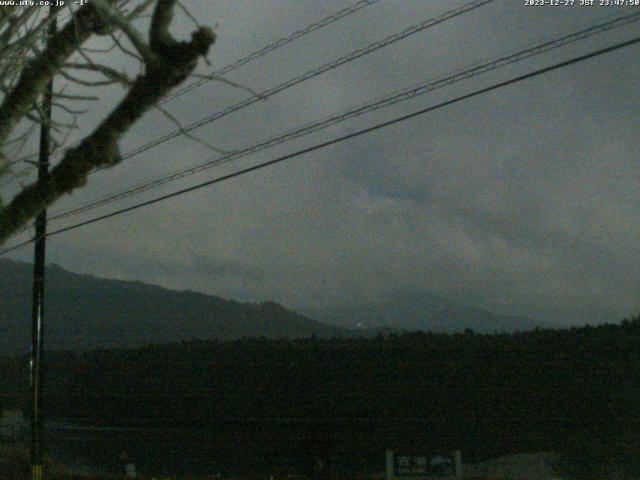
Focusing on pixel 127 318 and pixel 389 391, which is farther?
pixel 127 318

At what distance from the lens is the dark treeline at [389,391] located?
23484 millimetres

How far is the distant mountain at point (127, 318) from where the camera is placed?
2036 inches

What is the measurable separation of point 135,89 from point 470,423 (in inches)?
895

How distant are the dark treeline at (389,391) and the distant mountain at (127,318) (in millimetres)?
16914

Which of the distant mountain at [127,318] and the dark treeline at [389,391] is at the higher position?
the distant mountain at [127,318]

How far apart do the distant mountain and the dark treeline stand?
16914 millimetres

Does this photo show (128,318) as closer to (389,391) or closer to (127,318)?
(127,318)

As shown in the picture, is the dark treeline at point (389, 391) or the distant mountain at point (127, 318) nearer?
the dark treeline at point (389, 391)

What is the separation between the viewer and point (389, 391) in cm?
2745

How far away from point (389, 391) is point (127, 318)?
31962mm

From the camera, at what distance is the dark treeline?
77.0 feet

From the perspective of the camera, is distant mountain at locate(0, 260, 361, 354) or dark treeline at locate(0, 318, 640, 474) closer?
dark treeline at locate(0, 318, 640, 474)

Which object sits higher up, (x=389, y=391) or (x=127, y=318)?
(x=127, y=318)

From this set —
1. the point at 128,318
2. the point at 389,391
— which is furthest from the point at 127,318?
the point at 389,391
